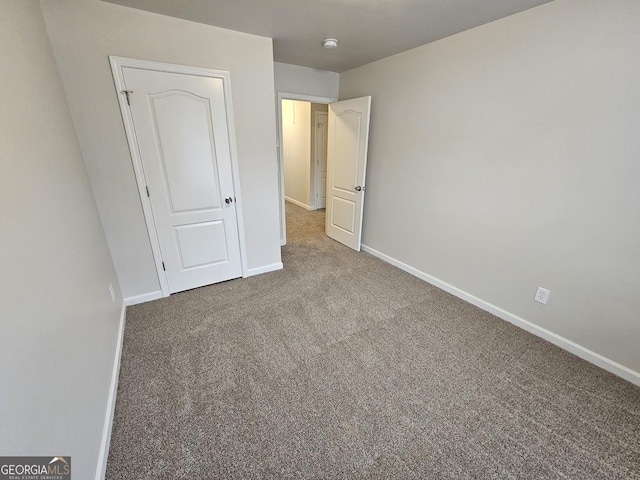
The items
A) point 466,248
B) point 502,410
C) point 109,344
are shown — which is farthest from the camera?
point 466,248

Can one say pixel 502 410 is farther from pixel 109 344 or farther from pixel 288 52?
pixel 288 52

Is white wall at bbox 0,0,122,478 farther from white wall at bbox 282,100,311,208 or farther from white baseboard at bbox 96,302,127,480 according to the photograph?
white wall at bbox 282,100,311,208

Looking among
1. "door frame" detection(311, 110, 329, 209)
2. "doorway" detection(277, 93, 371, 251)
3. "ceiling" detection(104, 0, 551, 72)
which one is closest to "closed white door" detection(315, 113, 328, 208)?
"door frame" detection(311, 110, 329, 209)

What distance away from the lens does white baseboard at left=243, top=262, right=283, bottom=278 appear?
10.0 ft

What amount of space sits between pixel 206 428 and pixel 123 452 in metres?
0.38

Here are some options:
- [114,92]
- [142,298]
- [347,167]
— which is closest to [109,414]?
[142,298]

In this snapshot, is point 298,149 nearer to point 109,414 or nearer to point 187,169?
point 187,169

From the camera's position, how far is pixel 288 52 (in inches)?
113

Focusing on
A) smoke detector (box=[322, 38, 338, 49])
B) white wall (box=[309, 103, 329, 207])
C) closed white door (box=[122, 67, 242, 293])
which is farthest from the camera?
white wall (box=[309, 103, 329, 207])

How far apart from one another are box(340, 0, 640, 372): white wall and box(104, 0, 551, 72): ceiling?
0.19 meters

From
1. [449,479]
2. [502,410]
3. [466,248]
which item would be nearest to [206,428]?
[449,479]

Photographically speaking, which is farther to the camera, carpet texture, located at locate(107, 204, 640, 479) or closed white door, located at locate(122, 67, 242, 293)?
closed white door, located at locate(122, 67, 242, 293)

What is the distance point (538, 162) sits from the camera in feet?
6.39

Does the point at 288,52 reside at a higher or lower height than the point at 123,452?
higher
